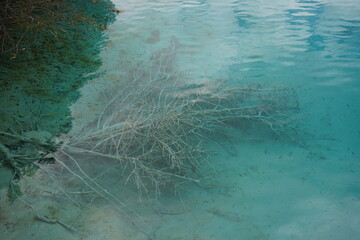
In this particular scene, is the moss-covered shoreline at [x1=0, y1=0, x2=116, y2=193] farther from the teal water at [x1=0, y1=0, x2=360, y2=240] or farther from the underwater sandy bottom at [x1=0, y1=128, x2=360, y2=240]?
the underwater sandy bottom at [x1=0, y1=128, x2=360, y2=240]

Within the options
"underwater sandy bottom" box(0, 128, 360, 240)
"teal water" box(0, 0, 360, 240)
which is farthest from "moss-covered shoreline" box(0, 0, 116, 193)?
"underwater sandy bottom" box(0, 128, 360, 240)

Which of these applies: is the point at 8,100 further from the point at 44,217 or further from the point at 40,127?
the point at 44,217

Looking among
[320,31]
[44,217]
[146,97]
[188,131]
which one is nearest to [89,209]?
[44,217]

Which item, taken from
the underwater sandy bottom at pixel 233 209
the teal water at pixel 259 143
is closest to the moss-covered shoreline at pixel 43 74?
the teal water at pixel 259 143

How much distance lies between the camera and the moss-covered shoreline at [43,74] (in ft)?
8.32

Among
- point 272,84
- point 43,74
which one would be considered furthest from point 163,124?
point 43,74

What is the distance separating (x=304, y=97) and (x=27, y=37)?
420 centimetres

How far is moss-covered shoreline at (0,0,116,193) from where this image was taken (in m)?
2.54

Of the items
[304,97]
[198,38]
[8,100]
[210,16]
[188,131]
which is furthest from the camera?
[210,16]

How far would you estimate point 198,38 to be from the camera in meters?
5.05

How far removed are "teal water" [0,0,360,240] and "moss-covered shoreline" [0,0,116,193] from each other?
0.82ft

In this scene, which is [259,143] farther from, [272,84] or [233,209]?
[272,84]

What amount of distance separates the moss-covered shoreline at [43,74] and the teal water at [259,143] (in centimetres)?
25

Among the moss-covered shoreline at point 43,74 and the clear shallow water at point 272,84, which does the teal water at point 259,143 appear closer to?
the clear shallow water at point 272,84
